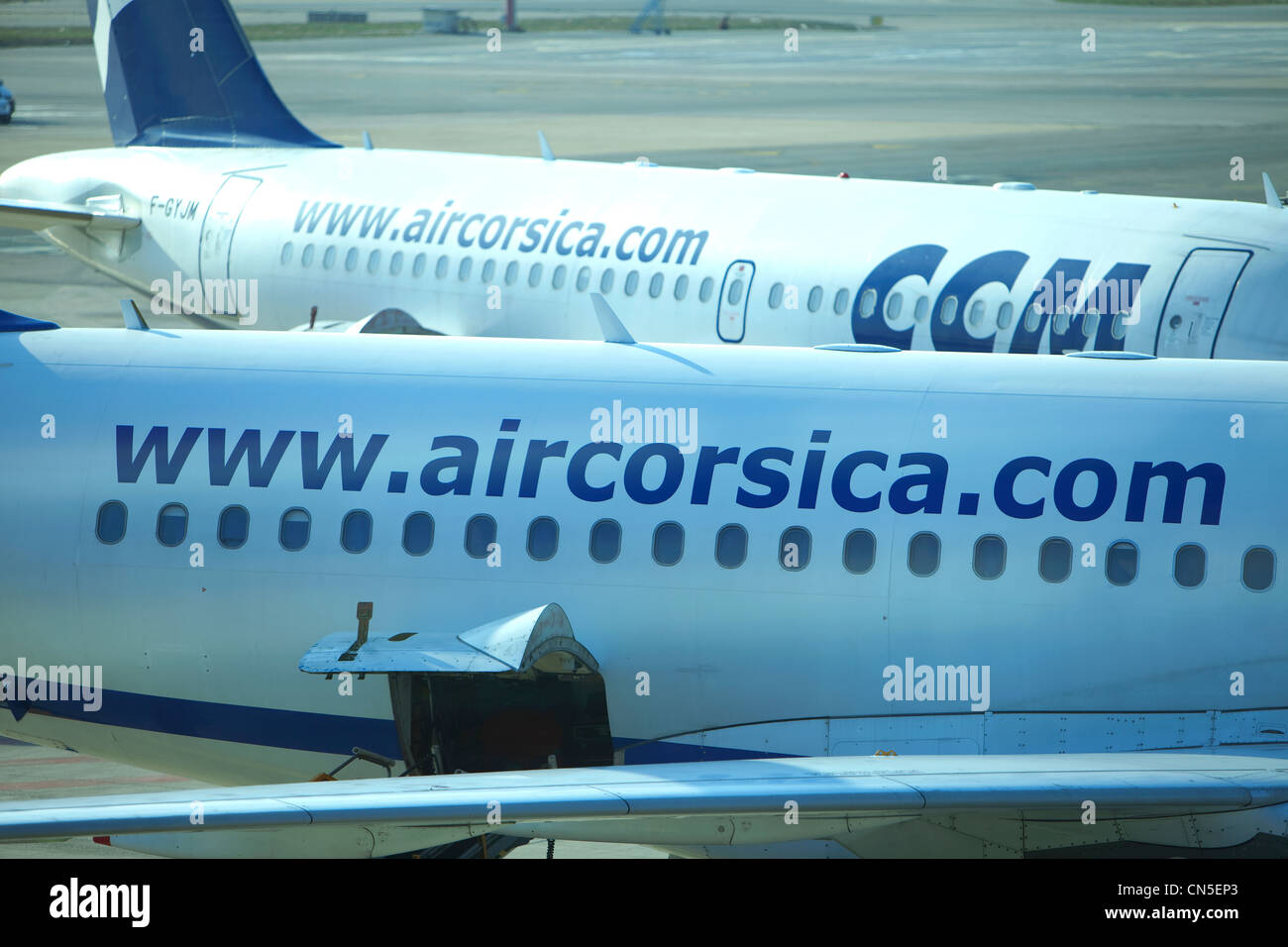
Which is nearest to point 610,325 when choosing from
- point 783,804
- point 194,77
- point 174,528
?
point 174,528

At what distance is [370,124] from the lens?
65.9 metres

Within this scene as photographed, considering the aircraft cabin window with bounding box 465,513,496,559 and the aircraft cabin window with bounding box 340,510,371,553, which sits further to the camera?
the aircraft cabin window with bounding box 340,510,371,553

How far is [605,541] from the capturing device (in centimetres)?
1177

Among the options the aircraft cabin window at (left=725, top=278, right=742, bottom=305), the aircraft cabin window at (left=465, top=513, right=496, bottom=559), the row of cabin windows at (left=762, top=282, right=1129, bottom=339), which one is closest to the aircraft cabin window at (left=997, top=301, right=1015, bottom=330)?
the row of cabin windows at (left=762, top=282, right=1129, bottom=339)

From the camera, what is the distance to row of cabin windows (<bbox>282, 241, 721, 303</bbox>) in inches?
922

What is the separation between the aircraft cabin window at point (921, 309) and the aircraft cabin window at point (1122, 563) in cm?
1037

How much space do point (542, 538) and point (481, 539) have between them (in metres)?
0.45

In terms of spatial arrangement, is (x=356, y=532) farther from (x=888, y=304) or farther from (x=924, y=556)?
(x=888, y=304)

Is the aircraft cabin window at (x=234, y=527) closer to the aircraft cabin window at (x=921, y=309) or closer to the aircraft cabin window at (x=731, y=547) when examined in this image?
the aircraft cabin window at (x=731, y=547)

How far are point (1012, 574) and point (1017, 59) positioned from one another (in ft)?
267

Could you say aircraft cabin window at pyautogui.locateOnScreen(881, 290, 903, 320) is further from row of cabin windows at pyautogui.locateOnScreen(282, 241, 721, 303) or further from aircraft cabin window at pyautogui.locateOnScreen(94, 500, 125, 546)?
aircraft cabin window at pyautogui.locateOnScreen(94, 500, 125, 546)

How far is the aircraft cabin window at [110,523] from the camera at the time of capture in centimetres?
1226
